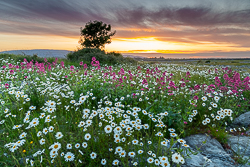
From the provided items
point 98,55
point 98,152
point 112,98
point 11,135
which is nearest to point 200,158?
point 98,152

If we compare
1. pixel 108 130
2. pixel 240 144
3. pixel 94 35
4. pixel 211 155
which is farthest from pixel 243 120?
pixel 94 35

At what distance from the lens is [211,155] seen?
3.21m

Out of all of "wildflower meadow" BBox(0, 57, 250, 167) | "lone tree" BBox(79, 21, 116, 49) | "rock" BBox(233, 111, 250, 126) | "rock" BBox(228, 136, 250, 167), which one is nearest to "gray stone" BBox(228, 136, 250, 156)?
"rock" BBox(228, 136, 250, 167)

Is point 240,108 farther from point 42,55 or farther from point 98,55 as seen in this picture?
point 42,55

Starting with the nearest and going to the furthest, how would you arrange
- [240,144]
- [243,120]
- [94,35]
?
1. [240,144]
2. [243,120]
3. [94,35]

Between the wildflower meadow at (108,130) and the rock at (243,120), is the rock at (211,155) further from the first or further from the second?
the rock at (243,120)

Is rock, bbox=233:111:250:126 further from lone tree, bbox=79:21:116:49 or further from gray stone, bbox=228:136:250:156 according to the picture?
lone tree, bbox=79:21:116:49

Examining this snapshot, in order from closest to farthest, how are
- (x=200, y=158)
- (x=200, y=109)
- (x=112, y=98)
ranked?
(x=200, y=158), (x=200, y=109), (x=112, y=98)

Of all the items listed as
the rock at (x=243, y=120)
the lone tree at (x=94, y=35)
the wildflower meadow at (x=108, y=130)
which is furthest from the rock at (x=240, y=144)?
the lone tree at (x=94, y=35)

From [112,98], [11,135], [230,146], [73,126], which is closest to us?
[230,146]

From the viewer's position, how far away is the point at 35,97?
6070 millimetres

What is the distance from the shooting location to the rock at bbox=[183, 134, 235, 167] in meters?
2.91

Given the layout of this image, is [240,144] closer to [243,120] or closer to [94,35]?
[243,120]

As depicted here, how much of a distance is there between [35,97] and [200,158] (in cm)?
592
